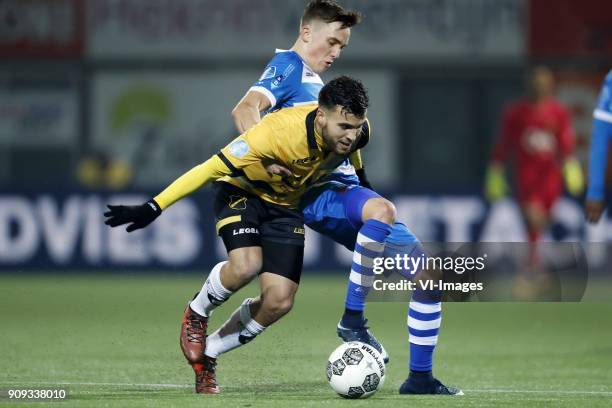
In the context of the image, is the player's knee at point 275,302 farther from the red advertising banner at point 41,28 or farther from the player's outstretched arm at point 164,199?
the red advertising banner at point 41,28

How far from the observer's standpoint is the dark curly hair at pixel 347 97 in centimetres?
661

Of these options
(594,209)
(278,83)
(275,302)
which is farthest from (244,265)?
(594,209)

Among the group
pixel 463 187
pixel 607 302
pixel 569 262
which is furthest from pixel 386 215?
pixel 463 187

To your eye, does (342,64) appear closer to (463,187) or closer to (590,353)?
(463,187)

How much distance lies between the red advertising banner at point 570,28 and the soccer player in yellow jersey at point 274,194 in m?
13.1

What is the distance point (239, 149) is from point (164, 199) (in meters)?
0.51

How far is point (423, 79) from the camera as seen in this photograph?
20.4m

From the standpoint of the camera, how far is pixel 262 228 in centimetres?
712

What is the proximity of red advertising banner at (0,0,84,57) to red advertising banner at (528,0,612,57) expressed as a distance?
22.1 feet

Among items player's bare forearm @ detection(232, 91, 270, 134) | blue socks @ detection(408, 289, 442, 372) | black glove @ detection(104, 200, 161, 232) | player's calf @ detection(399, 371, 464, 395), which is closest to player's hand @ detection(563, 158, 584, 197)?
player's bare forearm @ detection(232, 91, 270, 134)

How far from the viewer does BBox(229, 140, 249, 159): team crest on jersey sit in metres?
6.73

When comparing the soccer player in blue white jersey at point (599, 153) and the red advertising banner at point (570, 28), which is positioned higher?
the soccer player in blue white jersey at point (599, 153)

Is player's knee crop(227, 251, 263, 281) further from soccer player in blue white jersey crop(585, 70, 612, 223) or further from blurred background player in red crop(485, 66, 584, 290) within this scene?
blurred background player in red crop(485, 66, 584, 290)

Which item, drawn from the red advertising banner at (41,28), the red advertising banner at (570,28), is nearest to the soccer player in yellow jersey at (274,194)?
the red advertising banner at (570,28)
